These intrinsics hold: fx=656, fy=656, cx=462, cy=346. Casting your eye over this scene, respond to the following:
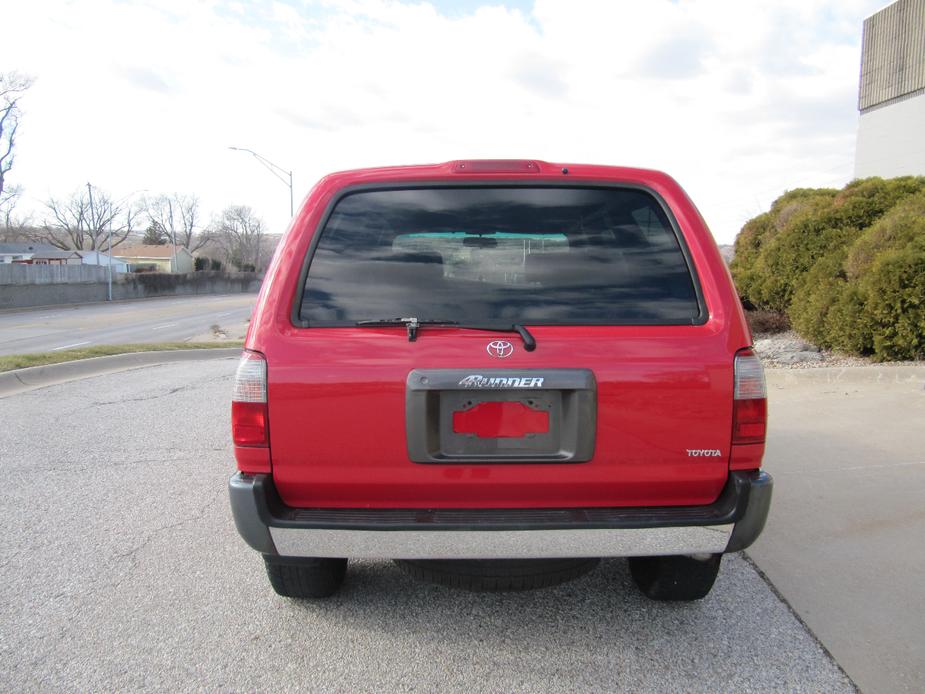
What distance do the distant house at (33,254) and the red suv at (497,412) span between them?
8472 centimetres

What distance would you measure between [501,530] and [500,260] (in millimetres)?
1033

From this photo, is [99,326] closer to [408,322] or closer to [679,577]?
[408,322]

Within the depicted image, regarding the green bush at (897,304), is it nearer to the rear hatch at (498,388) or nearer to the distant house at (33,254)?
the rear hatch at (498,388)

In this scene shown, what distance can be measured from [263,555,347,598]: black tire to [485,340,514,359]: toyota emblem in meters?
1.17

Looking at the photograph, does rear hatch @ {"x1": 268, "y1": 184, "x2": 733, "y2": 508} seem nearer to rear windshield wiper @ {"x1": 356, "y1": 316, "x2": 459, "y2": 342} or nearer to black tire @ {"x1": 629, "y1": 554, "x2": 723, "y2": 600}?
rear windshield wiper @ {"x1": 356, "y1": 316, "x2": 459, "y2": 342}

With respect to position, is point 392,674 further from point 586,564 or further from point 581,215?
point 581,215

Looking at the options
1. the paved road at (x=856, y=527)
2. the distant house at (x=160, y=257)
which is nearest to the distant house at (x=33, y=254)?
the distant house at (x=160, y=257)

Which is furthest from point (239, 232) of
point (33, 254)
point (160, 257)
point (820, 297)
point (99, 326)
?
point (820, 297)

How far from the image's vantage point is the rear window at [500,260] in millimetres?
2420

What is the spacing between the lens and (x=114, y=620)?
9.46ft

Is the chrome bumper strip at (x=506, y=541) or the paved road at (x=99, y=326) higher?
the chrome bumper strip at (x=506, y=541)

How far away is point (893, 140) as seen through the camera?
28656mm

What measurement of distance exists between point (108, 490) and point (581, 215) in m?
3.87

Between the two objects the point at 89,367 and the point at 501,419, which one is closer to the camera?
the point at 501,419
